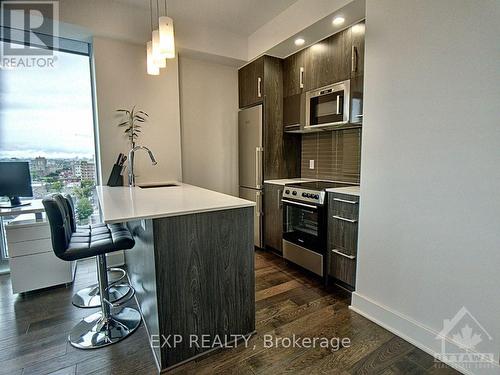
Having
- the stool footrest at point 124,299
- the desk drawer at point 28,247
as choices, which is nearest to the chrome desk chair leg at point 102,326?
the stool footrest at point 124,299

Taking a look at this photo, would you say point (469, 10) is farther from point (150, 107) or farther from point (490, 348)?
point (150, 107)

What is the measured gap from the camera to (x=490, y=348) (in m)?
1.42

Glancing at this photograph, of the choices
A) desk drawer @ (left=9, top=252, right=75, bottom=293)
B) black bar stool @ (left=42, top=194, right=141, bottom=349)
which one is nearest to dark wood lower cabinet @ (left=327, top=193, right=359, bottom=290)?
black bar stool @ (left=42, top=194, right=141, bottom=349)

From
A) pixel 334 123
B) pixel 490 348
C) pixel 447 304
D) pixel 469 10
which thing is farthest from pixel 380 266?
pixel 469 10

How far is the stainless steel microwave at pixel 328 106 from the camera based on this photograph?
2.47 m

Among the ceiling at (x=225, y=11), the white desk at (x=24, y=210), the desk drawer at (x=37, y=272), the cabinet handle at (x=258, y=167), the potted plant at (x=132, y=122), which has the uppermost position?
the ceiling at (x=225, y=11)

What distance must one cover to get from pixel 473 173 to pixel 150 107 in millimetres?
3057

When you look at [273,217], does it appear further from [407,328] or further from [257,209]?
[407,328]

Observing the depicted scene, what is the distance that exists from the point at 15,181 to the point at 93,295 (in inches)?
53.3

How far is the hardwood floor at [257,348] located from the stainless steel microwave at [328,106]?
168 centimetres

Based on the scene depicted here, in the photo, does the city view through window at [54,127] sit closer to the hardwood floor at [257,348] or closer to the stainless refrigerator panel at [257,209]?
the hardwood floor at [257,348]

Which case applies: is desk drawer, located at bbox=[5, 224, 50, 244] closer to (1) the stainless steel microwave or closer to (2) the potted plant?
(2) the potted plant

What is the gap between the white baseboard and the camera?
1.48 metres

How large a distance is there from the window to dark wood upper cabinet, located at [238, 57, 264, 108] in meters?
1.89
